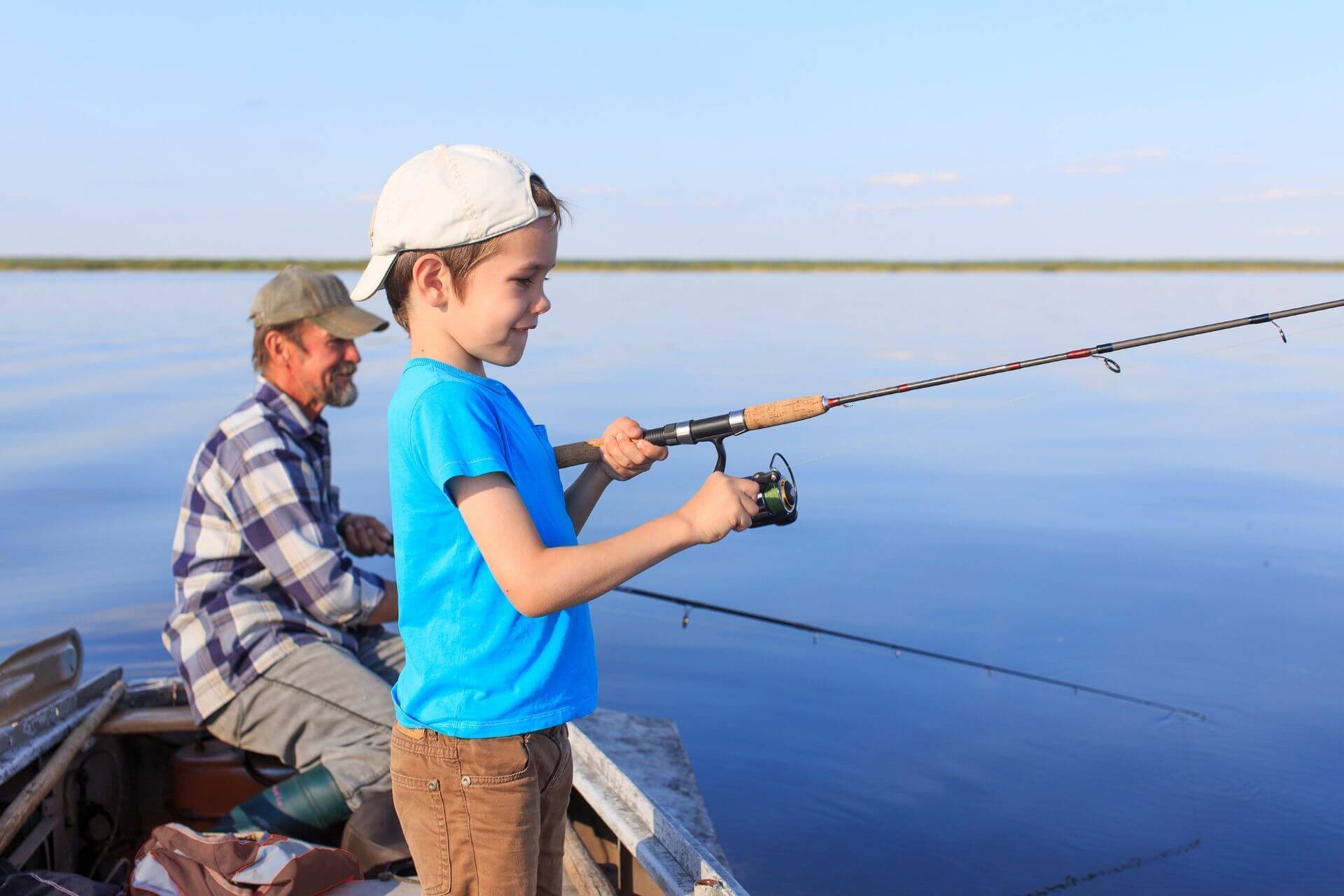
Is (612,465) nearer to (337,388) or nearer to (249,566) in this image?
(249,566)

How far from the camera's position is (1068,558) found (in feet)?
22.1

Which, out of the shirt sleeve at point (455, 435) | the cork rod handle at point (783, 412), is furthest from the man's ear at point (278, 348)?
the shirt sleeve at point (455, 435)

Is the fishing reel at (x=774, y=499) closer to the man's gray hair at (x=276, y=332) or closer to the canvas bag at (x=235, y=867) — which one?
the canvas bag at (x=235, y=867)

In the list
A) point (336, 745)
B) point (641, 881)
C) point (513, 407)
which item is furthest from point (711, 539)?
point (336, 745)

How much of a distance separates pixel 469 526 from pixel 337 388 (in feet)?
6.41

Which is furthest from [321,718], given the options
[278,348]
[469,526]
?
[469,526]

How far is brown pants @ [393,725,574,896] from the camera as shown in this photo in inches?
67.3

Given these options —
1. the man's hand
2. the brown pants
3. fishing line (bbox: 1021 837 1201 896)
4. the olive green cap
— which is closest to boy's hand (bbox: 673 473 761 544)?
the brown pants

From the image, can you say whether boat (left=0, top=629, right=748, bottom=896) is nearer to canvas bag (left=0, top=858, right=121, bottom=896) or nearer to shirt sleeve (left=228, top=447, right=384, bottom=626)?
canvas bag (left=0, top=858, right=121, bottom=896)

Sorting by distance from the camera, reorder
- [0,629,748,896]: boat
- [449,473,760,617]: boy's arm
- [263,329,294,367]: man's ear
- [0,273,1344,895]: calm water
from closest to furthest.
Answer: [449,473,760,617]: boy's arm → [0,629,748,896]: boat → [263,329,294,367]: man's ear → [0,273,1344,895]: calm water

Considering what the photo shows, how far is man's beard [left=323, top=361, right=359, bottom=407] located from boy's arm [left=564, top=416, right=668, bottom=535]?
1.55 metres

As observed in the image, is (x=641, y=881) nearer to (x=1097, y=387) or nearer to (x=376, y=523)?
(x=376, y=523)

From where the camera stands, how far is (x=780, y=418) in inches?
87.1

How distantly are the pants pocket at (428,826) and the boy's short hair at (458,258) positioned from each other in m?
0.64
